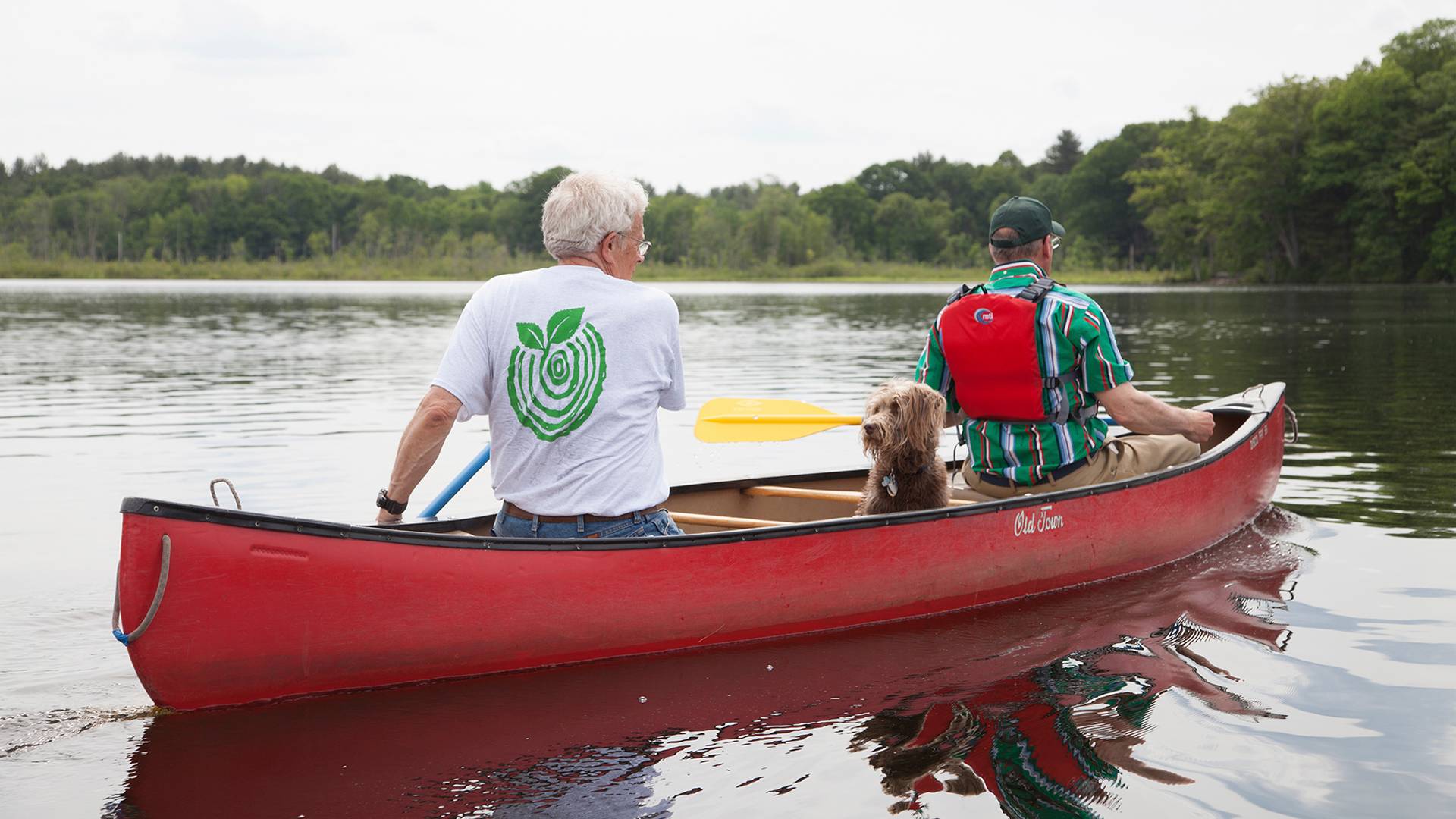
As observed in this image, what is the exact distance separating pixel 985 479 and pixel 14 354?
66.4 ft

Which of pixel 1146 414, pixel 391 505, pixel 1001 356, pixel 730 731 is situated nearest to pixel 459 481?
pixel 391 505

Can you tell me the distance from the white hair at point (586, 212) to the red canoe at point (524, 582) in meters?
1.08

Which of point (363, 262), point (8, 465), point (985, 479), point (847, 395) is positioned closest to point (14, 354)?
point (8, 465)

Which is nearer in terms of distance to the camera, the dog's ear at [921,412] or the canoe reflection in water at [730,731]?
the canoe reflection in water at [730,731]

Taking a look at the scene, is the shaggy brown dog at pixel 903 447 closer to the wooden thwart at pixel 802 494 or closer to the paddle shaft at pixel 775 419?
the wooden thwart at pixel 802 494

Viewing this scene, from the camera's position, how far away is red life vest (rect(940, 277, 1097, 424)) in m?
5.75

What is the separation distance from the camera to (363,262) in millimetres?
Answer: 97062

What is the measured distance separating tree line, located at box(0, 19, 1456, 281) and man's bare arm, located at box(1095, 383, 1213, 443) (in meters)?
60.4

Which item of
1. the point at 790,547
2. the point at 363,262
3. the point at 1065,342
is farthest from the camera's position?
the point at 363,262

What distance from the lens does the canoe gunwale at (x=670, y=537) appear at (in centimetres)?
410

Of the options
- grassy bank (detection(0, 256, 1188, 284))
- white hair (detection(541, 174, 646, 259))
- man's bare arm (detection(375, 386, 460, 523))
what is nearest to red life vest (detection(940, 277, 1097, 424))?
white hair (detection(541, 174, 646, 259))

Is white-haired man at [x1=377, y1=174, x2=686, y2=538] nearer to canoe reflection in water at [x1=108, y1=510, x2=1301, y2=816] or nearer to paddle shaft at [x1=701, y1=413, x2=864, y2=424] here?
canoe reflection in water at [x1=108, y1=510, x2=1301, y2=816]

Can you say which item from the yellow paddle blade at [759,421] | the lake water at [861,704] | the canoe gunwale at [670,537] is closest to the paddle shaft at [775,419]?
the yellow paddle blade at [759,421]

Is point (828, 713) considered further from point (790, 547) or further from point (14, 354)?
point (14, 354)
